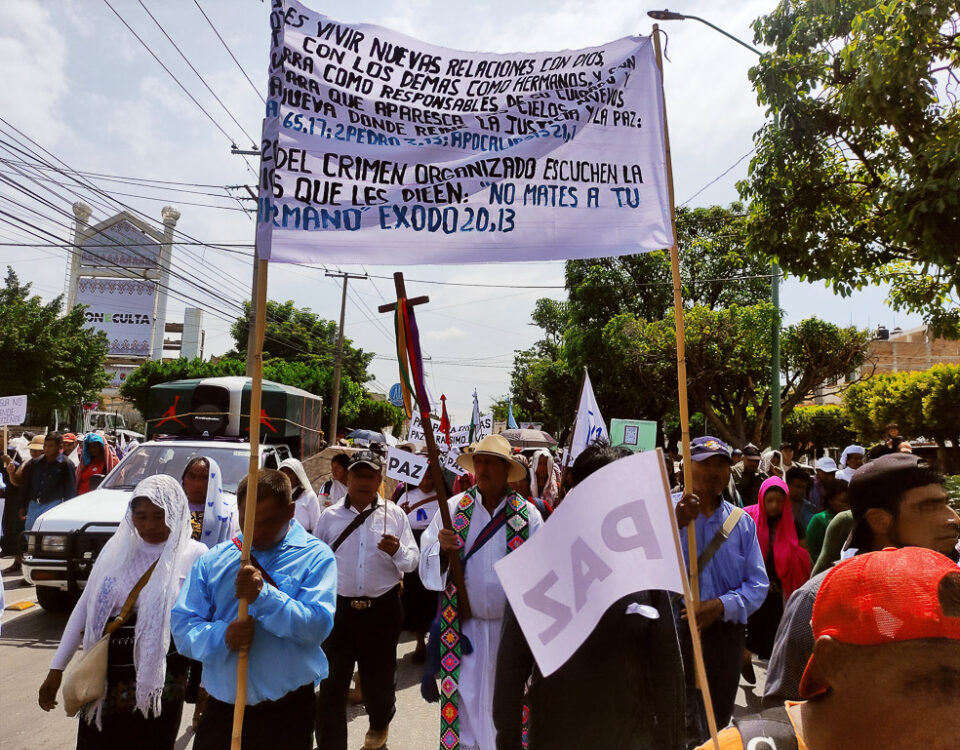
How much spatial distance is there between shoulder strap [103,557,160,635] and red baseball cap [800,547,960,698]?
10.2 feet

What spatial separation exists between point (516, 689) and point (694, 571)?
908 mm

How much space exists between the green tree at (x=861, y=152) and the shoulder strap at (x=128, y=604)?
23.7 feet

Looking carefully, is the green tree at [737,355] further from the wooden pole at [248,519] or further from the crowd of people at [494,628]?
the wooden pole at [248,519]

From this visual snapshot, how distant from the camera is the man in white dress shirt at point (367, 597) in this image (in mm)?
4523

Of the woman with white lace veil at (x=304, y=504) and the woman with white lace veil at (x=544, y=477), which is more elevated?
the woman with white lace veil at (x=544, y=477)

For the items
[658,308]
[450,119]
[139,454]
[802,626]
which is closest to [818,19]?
[450,119]

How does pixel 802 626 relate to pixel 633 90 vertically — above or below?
below

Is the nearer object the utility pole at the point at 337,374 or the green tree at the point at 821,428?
the utility pole at the point at 337,374

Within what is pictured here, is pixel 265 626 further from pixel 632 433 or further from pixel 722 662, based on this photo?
pixel 632 433

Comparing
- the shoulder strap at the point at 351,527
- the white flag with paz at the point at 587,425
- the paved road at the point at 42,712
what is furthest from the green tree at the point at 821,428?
the shoulder strap at the point at 351,527

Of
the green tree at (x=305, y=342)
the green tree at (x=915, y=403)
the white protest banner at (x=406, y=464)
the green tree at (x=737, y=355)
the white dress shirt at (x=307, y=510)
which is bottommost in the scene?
the white dress shirt at (x=307, y=510)

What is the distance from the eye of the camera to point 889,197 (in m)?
8.09

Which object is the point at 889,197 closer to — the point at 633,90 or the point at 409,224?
the point at 633,90

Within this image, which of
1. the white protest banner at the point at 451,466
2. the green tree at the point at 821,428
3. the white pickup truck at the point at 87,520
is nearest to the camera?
the white pickup truck at the point at 87,520
